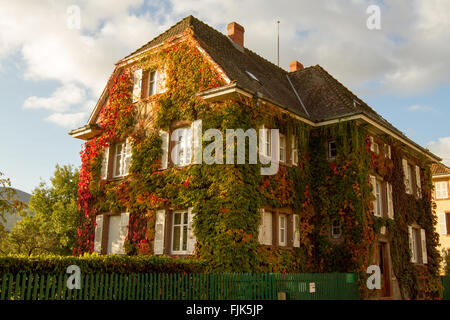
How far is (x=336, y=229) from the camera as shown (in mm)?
17422

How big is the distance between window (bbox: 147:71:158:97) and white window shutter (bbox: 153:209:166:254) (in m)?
5.09

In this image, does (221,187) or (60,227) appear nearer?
(221,187)

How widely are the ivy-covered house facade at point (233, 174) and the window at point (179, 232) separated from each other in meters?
0.06

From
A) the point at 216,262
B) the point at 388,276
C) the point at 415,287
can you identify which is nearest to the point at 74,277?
the point at 216,262

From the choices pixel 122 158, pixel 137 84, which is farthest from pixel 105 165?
pixel 137 84

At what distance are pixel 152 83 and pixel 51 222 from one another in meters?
23.6

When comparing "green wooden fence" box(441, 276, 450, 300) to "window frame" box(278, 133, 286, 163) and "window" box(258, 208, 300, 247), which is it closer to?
"window" box(258, 208, 300, 247)

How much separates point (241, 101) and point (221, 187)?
298cm

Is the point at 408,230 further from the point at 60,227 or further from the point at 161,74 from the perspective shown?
the point at 60,227

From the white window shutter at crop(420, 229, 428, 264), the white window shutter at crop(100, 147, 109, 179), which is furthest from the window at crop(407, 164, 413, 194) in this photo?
the white window shutter at crop(100, 147, 109, 179)

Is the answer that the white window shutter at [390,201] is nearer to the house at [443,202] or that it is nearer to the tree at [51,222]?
the house at [443,202]

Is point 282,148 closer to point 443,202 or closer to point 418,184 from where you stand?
point 418,184
